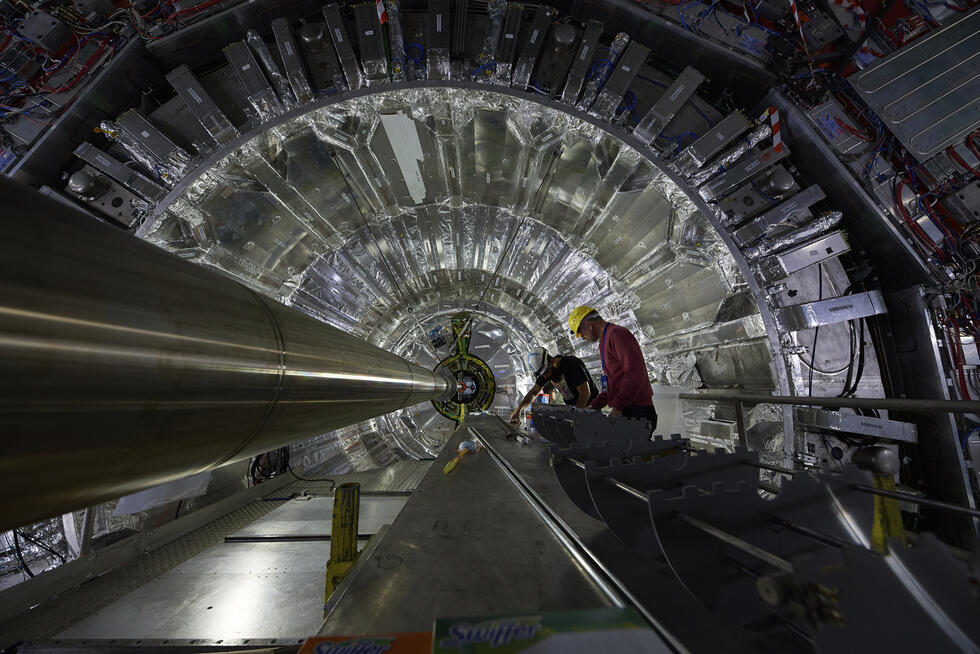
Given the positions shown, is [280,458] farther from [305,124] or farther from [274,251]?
[305,124]

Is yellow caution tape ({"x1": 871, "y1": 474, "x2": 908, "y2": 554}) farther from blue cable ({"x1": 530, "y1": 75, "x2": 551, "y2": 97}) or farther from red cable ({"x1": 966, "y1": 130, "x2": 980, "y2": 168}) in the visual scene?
red cable ({"x1": 966, "y1": 130, "x2": 980, "y2": 168})

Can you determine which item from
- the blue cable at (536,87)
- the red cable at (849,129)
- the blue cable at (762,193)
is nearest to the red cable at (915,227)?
the red cable at (849,129)

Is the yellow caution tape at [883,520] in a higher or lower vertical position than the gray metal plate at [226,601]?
higher

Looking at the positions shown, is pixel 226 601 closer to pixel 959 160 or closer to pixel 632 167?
pixel 632 167

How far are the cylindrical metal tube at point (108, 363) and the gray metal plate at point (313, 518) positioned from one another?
2.26 metres

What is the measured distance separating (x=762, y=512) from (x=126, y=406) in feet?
4.37

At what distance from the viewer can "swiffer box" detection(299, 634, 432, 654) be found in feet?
2.09

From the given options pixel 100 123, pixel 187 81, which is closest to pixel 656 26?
pixel 187 81

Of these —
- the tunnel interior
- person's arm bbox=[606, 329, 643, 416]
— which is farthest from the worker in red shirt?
the tunnel interior

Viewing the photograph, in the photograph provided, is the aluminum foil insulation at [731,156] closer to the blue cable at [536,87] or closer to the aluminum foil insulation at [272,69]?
the blue cable at [536,87]

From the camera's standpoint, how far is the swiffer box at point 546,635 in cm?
60

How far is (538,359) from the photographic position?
17.7ft

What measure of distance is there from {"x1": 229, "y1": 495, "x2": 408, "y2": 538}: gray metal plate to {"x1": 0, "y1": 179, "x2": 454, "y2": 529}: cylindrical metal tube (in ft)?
7.42

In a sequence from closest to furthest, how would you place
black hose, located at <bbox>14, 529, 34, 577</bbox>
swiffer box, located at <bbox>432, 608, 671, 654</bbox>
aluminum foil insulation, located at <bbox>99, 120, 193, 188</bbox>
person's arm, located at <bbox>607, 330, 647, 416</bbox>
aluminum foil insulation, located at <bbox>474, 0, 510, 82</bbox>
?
swiffer box, located at <bbox>432, 608, 671, 654</bbox>
black hose, located at <bbox>14, 529, 34, 577</bbox>
aluminum foil insulation, located at <bbox>99, 120, 193, 188</bbox>
aluminum foil insulation, located at <bbox>474, 0, 510, 82</bbox>
person's arm, located at <bbox>607, 330, 647, 416</bbox>
